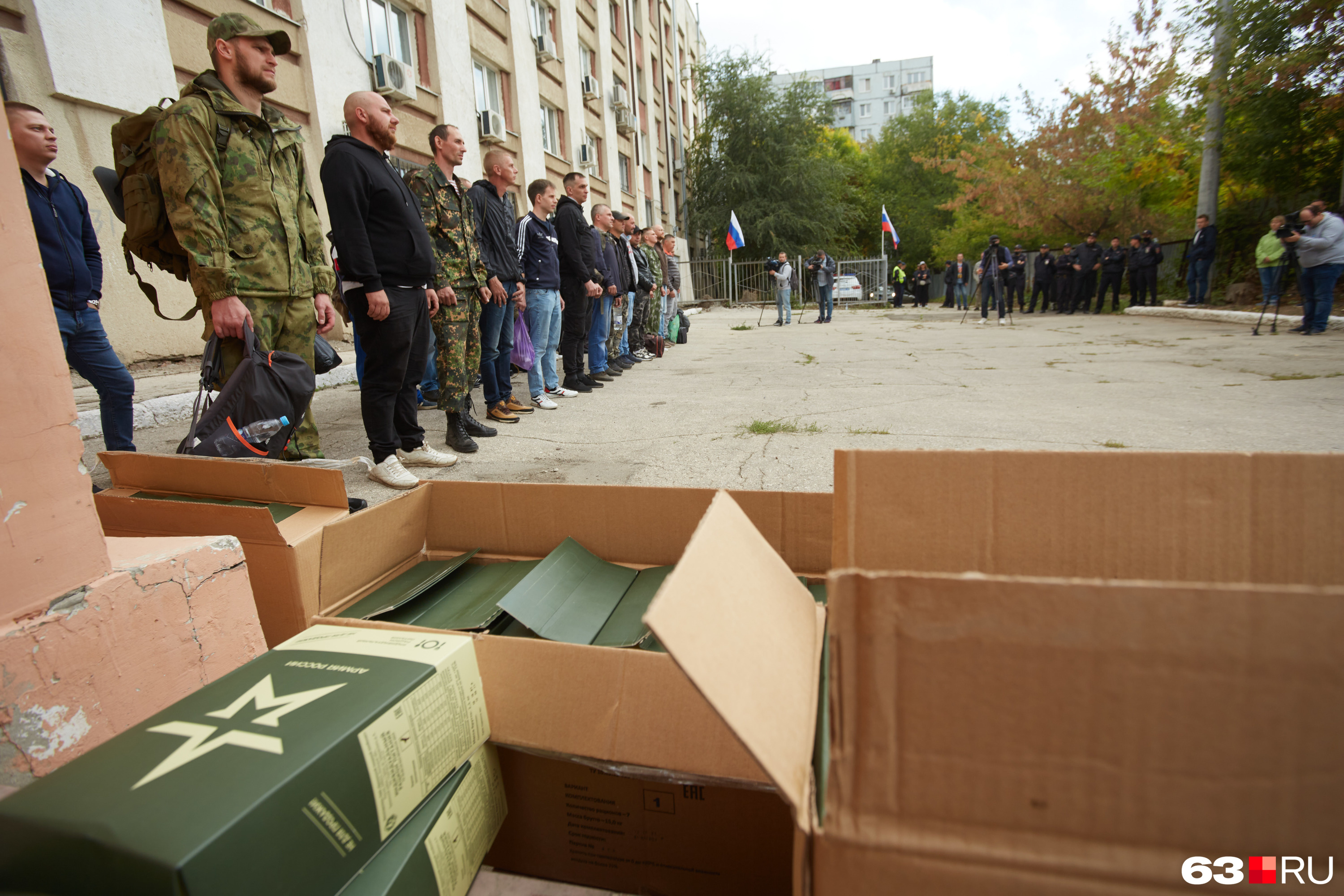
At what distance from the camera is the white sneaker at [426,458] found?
12.5ft

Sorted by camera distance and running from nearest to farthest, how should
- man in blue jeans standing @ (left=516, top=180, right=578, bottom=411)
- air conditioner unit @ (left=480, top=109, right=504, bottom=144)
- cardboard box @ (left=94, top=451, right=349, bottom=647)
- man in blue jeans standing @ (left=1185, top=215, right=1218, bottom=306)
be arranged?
cardboard box @ (left=94, top=451, right=349, bottom=647) < man in blue jeans standing @ (left=516, top=180, right=578, bottom=411) < air conditioner unit @ (left=480, top=109, right=504, bottom=144) < man in blue jeans standing @ (left=1185, top=215, right=1218, bottom=306)

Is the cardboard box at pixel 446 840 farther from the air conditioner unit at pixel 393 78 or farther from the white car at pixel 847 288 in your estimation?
the white car at pixel 847 288

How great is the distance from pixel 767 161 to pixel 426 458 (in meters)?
28.0

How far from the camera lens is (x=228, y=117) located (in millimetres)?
2740

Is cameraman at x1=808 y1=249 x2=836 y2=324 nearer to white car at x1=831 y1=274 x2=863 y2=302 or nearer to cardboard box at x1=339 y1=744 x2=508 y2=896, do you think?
white car at x1=831 y1=274 x2=863 y2=302

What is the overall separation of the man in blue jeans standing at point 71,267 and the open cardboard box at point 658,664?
9.23 ft

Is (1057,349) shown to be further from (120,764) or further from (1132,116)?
(1132,116)

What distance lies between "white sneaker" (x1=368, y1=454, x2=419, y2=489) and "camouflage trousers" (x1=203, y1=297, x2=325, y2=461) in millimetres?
280

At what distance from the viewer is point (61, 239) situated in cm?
329

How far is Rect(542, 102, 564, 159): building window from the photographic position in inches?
645

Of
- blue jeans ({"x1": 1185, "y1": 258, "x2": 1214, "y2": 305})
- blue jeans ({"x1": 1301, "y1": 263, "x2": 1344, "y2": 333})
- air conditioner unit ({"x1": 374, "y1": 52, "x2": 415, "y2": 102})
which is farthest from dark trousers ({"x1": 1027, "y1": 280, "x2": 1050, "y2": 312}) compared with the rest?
air conditioner unit ({"x1": 374, "y1": 52, "x2": 415, "y2": 102})

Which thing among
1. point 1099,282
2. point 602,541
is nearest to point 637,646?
point 602,541

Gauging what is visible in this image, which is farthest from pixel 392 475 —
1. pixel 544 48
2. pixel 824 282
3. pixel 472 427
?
pixel 824 282

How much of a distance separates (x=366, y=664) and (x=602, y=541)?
0.73m
